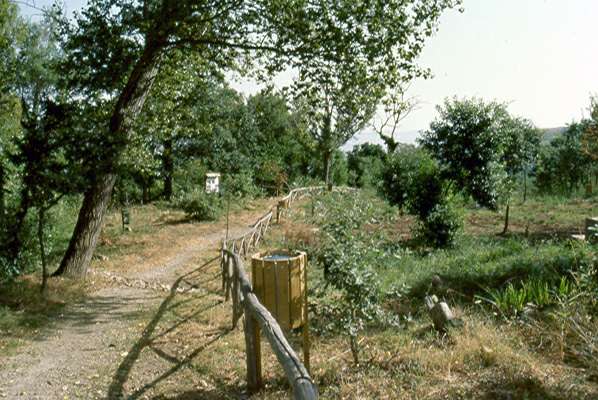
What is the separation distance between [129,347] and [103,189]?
5607 millimetres

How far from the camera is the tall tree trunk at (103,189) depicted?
11.9 m

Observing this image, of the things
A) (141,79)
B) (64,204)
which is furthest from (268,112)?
(141,79)

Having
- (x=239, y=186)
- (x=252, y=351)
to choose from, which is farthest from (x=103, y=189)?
(x=239, y=186)

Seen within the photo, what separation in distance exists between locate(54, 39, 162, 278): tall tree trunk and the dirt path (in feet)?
2.75

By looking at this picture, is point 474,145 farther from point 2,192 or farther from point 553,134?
point 553,134

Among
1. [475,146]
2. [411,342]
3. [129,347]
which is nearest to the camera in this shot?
[411,342]

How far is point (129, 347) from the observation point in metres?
7.61

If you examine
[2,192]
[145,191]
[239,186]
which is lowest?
[145,191]

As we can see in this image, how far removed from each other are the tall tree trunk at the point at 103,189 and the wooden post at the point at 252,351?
7420mm

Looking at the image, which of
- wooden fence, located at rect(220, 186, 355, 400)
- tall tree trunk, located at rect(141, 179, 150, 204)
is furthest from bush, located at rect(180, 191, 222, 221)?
wooden fence, located at rect(220, 186, 355, 400)

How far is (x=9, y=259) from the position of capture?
470 inches

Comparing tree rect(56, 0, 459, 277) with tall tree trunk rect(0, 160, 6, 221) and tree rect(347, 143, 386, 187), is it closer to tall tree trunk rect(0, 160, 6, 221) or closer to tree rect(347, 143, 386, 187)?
tall tree trunk rect(0, 160, 6, 221)

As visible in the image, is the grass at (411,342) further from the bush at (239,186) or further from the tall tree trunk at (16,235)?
the bush at (239,186)

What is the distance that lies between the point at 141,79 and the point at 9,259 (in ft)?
17.0
